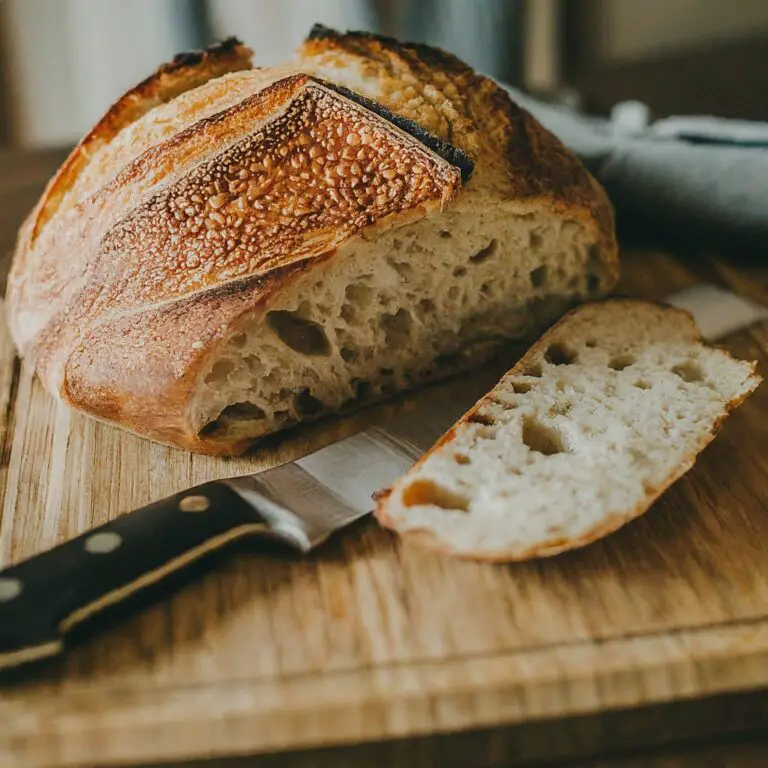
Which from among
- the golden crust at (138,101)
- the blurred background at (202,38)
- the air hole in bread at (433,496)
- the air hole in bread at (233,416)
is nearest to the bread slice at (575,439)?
the air hole in bread at (433,496)

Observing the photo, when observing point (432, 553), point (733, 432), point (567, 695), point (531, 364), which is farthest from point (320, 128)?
point (567, 695)

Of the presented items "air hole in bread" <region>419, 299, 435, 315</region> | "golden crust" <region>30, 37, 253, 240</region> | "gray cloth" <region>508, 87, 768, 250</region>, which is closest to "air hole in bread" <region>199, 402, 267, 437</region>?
"air hole in bread" <region>419, 299, 435, 315</region>

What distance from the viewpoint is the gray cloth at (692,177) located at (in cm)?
218

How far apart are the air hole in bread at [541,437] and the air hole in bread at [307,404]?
39 centimetres

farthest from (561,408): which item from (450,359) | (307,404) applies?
(307,404)

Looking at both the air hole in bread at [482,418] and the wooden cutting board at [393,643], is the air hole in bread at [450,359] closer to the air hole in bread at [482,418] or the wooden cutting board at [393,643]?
the air hole in bread at [482,418]

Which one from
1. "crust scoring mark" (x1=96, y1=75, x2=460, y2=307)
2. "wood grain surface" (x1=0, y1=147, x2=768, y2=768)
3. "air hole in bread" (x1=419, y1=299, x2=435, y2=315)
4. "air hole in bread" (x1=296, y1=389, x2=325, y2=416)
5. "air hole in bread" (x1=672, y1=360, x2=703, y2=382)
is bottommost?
"wood grain surface" (x1=0, y1=147, x2=768, y2=768)

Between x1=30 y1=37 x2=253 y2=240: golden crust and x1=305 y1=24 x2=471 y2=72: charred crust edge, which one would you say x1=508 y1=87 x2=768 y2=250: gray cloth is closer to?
x1=305 y1=24 x2=471 y2=72: charred crust edge

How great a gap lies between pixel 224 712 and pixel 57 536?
1.49ft

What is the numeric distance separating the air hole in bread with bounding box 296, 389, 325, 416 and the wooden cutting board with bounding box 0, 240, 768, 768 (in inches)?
13.0

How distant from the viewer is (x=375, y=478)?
1550 millimetres

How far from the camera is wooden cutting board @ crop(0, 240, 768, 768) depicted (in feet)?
3.92

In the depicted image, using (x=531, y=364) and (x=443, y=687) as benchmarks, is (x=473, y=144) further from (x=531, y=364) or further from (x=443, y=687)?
(x=443, y=687)

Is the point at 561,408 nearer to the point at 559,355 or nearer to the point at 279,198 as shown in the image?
the point at 559,355
